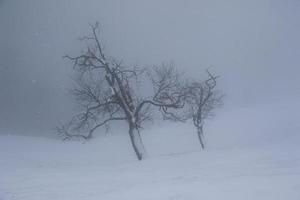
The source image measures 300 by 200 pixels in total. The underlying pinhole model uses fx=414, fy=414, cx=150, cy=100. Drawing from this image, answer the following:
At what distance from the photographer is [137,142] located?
74.7 feet

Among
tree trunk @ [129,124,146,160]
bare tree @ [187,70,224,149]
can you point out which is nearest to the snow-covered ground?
tree trunk @ [129,124,146,160]

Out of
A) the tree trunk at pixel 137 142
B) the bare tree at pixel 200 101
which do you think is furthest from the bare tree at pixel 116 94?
the bare tree at pixel 200 101

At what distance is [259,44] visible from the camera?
→ 7438 centimetres

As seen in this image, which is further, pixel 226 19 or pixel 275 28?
pixel 226 19

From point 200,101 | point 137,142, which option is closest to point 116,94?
point 137,142

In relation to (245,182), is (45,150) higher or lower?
higher

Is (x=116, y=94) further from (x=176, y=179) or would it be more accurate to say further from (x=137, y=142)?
(x=176, y=179)

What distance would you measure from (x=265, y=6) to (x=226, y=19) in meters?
8.04

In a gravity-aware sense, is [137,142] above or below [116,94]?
below

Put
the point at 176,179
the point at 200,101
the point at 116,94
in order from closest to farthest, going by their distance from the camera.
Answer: the point at 176,179
the point at 116,94
the point at 200,101

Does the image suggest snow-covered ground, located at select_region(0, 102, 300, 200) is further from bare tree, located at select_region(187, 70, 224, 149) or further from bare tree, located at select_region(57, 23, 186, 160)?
bare tree, located at select_region(187, 70, 224, 149)

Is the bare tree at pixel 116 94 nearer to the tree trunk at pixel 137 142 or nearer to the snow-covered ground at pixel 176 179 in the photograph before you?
the tree trunk at pixel 137 142

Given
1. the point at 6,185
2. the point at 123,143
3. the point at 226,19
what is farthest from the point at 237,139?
the point at 226,19

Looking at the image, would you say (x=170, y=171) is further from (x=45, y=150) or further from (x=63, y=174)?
(x=45, y=150)
